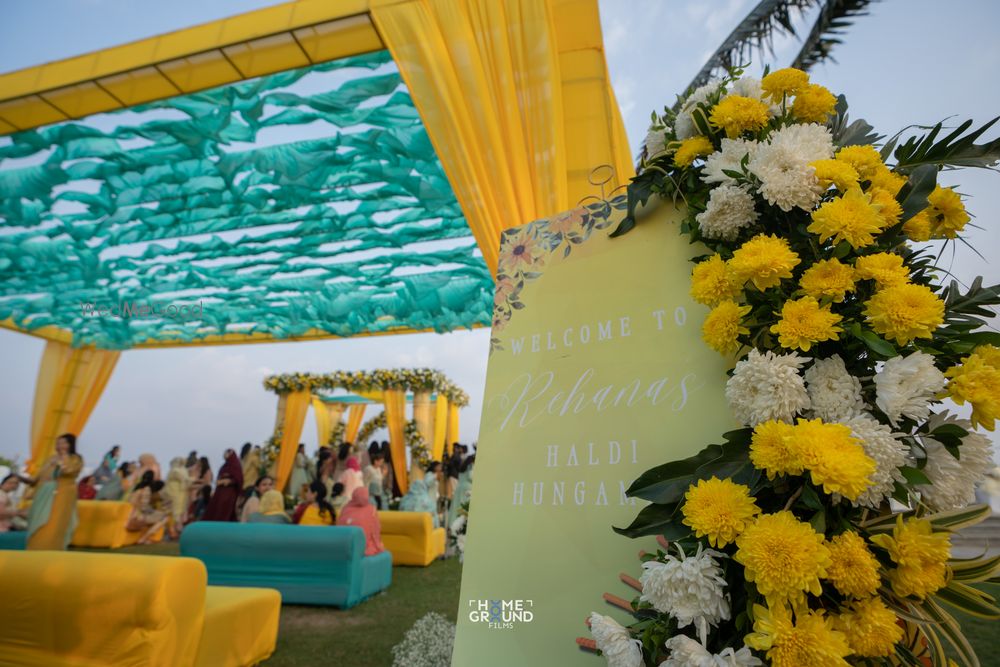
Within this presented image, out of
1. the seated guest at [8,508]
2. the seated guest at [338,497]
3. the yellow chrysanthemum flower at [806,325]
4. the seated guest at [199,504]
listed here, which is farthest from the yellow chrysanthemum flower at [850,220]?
the seated guest at [199,504]

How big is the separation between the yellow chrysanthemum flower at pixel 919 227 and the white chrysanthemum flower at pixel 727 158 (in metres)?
0.30

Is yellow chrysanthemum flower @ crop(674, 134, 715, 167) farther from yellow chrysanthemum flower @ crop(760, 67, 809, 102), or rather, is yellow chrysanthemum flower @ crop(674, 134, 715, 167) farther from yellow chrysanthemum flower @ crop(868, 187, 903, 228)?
yellow chrysanthemum flower @ crop(868, 187, 903, 228)

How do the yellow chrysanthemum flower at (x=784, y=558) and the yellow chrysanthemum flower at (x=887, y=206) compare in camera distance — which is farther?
the yellow chrysanthemum flower at (x=887, y=206)

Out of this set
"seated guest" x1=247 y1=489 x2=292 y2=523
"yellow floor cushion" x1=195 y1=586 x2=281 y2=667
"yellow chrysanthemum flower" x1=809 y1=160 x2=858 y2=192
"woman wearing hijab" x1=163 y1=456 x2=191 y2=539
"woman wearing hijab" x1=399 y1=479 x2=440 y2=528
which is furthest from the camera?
"woman wearing hijab" x1=163 y1=456 x2=191 y2=539

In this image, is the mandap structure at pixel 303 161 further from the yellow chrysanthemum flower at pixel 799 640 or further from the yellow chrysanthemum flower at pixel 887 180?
the yellow chrysanthemum flower at pixel 799 640

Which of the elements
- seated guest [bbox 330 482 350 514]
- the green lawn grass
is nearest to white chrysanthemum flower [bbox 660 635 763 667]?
the green lawn grass

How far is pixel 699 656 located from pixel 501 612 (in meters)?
0.47

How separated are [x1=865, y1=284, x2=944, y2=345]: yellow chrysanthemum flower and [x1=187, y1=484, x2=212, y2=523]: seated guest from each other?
1004cm

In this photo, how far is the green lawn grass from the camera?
10.1 feet

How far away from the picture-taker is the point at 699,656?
707 mm

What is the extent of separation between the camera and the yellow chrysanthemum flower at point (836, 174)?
2.88ft

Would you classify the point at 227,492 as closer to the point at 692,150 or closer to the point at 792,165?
the point at 692,150

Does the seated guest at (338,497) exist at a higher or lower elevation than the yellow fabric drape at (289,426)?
lower

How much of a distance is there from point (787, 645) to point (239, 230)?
660cm
